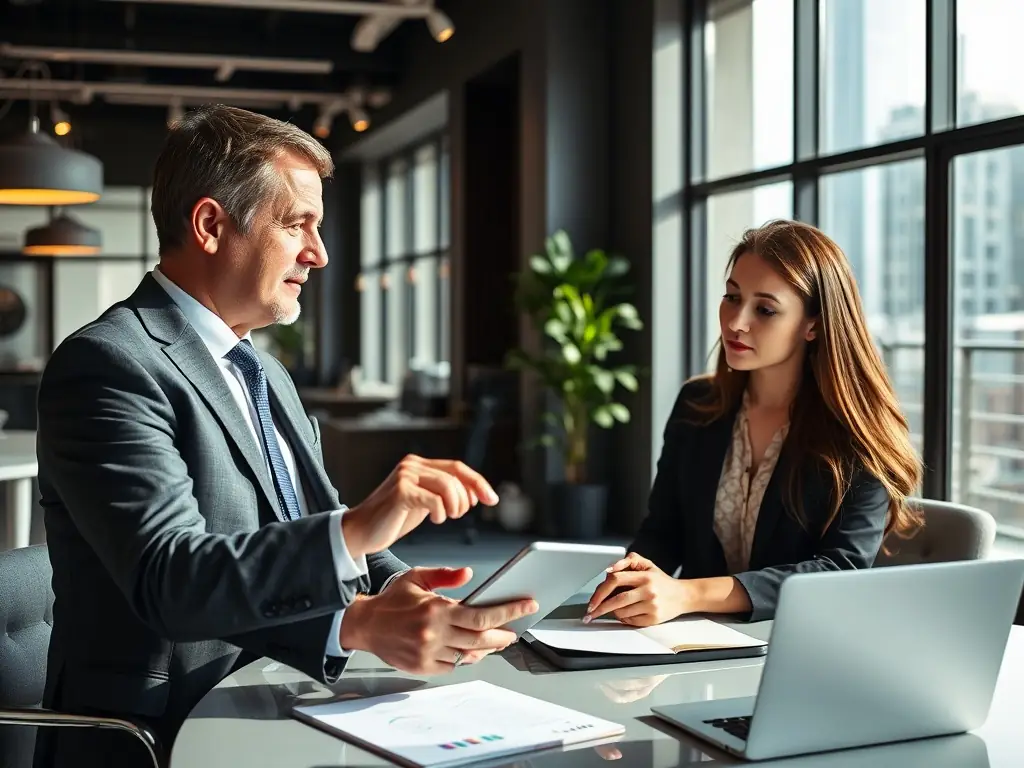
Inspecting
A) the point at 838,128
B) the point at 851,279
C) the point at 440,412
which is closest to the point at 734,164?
the point at 838,128

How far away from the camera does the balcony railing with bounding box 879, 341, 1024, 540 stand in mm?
6473

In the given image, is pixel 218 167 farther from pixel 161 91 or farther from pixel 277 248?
pixel 161 91

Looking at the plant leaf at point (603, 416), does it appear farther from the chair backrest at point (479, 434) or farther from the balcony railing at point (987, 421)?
the balcony railing at point (987, 421)

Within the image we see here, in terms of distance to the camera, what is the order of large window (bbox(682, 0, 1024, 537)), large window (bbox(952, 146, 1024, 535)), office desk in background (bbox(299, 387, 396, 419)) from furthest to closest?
1. office desk in background (bbox(299, 387, 396, 419))
2. large window (bbox(952, 146, 1024, 535))
3. large window (bbox(682, 0, 1024, 537))

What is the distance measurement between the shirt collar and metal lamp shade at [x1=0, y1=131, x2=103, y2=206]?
3230mm

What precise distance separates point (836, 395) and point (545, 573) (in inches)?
45.8

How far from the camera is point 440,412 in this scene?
9352 mm

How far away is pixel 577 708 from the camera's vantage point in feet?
4.77

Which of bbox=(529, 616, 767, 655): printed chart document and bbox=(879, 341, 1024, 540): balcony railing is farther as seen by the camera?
bbox=(879, 341, 1024, 540): balcony railing

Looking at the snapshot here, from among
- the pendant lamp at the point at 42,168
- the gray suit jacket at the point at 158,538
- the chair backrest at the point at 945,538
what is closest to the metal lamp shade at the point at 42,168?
the pendant lamp at the point at 42,168

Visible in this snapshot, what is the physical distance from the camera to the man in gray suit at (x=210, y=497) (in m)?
1.39

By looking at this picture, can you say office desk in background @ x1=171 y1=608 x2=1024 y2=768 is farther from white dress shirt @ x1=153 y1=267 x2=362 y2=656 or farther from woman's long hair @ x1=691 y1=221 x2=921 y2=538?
woman's long hair @ x1=691 y1=221 x2=921 y2=538

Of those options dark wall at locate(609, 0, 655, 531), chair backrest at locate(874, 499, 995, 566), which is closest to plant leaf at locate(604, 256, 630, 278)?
dark wall at locate(609, 0, 655, 531)

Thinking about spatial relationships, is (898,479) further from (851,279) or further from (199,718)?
(199,718)
